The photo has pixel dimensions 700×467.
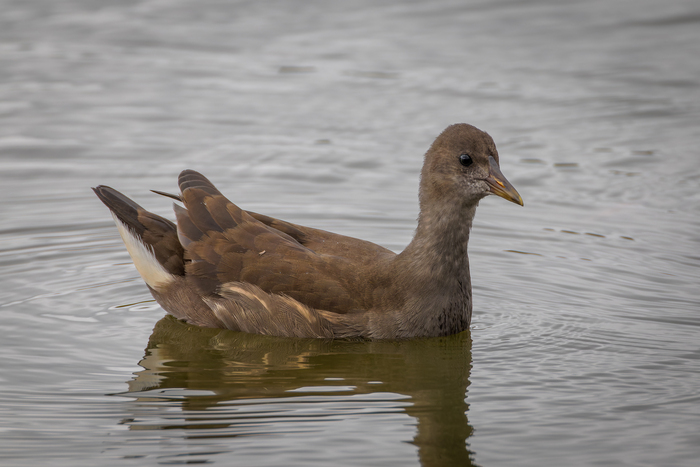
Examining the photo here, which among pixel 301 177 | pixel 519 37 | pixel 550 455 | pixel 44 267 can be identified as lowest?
pixel 550 455

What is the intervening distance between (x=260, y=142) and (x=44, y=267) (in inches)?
157

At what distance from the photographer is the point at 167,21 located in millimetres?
17078

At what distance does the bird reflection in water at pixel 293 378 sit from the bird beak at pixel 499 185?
1.18 m

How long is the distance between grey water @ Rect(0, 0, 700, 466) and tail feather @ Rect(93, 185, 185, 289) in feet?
1.45

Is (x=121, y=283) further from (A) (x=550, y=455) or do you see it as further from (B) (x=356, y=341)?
(A) (x=550, y=455)

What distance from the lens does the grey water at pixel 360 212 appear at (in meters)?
5.94

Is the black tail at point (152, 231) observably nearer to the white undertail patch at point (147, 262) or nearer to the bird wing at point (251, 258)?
the white undertail patch at point (147, 262)

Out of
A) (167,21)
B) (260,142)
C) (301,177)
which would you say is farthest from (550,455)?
(167,21)

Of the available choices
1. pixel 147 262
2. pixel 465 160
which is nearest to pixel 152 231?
pixel 147 262

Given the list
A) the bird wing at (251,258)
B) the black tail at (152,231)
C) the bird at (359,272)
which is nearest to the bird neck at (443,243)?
the bird at (359,272)

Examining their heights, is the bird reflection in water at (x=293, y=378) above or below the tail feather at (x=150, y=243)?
below

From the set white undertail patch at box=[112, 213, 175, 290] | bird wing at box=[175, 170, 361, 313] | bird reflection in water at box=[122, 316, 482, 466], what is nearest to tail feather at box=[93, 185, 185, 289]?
white undertail patch at box=[112, 213, 175, 290]

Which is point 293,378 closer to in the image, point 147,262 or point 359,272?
point 359,272

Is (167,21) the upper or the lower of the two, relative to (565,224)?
upper
